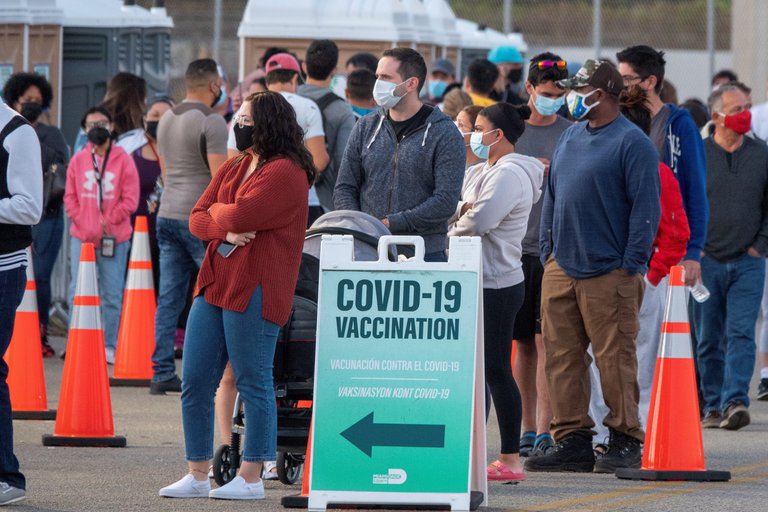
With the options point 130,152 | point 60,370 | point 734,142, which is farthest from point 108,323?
point 734,142

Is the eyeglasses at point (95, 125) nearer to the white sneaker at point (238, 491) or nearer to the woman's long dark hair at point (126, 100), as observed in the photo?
the woman's long dark hair at point (126, 100)

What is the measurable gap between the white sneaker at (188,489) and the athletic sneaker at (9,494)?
2.16ft

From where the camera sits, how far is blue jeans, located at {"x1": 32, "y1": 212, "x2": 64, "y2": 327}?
13828 mm

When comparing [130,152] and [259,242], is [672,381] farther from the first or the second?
[130,152]

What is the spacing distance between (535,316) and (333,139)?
2.41 metres

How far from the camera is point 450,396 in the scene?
745 cm

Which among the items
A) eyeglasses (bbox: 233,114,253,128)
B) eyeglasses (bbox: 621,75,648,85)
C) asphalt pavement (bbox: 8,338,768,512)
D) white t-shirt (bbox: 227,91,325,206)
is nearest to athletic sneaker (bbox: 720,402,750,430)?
asphalt pavement (bbox: 8,338,768,512)

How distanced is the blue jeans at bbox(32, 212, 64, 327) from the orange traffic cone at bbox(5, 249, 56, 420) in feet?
10.2

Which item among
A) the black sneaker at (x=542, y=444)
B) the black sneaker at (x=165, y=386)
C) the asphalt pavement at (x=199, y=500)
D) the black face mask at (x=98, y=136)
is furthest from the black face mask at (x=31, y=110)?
the black sneaker at (x=542, y=444)

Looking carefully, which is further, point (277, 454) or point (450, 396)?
point (277, 454)

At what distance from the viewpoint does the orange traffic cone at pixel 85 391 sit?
31.7 feet

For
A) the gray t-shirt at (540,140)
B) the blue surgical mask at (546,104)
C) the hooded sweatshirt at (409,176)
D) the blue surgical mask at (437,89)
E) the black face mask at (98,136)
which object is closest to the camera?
the hooded sweatshirt at (409,176)

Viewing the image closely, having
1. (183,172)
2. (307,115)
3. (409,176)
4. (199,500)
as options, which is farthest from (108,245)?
(199,500)

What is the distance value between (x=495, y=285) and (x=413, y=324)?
120 cm
